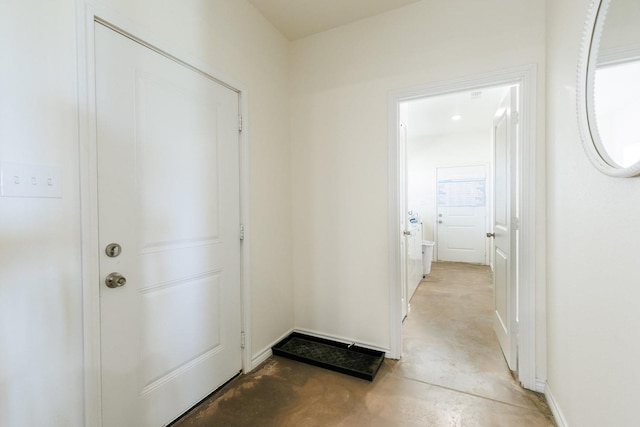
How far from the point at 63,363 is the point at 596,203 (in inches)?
86.7

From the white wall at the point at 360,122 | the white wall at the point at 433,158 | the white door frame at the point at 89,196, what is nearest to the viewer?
the white door frame at the point at 89,196

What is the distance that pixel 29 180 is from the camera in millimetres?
986

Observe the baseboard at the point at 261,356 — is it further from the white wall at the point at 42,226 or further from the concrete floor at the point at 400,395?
the white wall at the point at 42,226

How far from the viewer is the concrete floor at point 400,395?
1.53 metres

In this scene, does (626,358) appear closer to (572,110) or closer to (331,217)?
(572,110)

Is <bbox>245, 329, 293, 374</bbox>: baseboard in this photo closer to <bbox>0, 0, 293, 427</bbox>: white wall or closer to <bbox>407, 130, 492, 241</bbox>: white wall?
<bbox>0, 0, 293, 427</bbox>: white wall

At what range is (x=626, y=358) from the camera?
857 millimetres

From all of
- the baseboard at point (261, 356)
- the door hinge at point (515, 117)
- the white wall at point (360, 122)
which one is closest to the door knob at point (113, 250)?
the baseboard at point (261, 356)

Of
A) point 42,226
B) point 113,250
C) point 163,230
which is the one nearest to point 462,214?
point 163,230

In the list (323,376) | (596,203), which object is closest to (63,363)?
(323,376)

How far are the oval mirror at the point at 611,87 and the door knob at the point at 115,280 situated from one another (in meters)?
1.91

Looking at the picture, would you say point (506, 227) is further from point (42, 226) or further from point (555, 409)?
point (42, 226)

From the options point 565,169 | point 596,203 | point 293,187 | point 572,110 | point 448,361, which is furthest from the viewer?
point 293,187

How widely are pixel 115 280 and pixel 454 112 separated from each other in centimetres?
472
